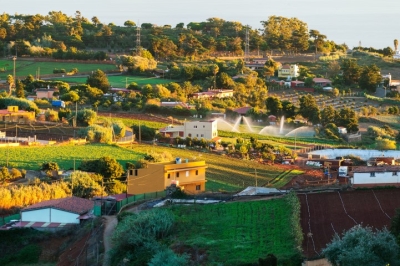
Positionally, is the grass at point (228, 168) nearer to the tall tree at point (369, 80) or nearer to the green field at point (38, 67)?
the green field at point (38, 67)

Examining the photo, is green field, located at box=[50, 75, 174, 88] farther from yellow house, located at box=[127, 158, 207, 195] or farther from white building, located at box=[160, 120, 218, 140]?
yellow house, located at box=[127, 158, 207, 195]

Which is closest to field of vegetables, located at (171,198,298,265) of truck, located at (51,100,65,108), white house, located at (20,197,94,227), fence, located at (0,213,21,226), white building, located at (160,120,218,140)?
white house, located at (20,197,94,227)

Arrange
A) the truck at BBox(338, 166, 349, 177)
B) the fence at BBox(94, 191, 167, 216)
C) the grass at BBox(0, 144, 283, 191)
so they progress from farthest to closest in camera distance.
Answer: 1. the grass at BBox(0, 144, 283, 191)
2. the truck at BBox(338, 166, 349, 177)
3. the fence at BBox(94, 191, 167, 216)

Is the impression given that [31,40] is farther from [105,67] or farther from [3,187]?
[3,187]

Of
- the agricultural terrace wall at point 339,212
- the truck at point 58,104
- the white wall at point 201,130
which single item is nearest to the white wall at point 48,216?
the agricultural terrace wall at point 339,212

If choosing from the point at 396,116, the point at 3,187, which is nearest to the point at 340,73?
the point at 396,116

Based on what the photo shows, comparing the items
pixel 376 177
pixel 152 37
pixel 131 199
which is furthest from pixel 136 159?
pixel 152 37
